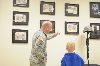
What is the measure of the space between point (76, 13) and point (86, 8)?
0.27 m

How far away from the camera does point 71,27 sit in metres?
5.00

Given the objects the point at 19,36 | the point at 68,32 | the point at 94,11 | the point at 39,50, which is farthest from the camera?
the point at 94,11

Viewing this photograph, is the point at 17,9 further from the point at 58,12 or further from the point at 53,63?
the point at 53,63

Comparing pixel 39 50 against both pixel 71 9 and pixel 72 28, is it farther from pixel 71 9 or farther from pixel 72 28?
pixel 71 9

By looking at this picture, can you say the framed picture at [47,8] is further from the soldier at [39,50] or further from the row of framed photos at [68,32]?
the soldier at [39,50]

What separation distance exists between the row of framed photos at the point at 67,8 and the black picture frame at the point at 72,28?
0.72ft

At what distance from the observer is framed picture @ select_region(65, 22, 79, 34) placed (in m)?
4.98

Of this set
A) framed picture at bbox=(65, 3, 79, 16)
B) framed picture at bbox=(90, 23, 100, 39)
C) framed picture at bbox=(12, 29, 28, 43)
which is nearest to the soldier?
framed picture at bbox=(12, 29, 28, 43)

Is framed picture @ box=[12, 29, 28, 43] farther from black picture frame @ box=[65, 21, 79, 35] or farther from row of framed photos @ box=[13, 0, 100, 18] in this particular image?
black picture frame @ box=[65, 21, 79, 35]

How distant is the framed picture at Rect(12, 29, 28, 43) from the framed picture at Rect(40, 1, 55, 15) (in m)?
0.59

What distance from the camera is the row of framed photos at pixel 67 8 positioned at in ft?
15.9

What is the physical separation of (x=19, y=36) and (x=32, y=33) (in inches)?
11.2

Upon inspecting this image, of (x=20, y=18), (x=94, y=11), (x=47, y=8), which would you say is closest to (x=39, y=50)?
(x=20, y=18)

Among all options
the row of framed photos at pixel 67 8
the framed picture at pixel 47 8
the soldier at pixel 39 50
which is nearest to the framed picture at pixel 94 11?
the row of framed photos at pixel 67 8
